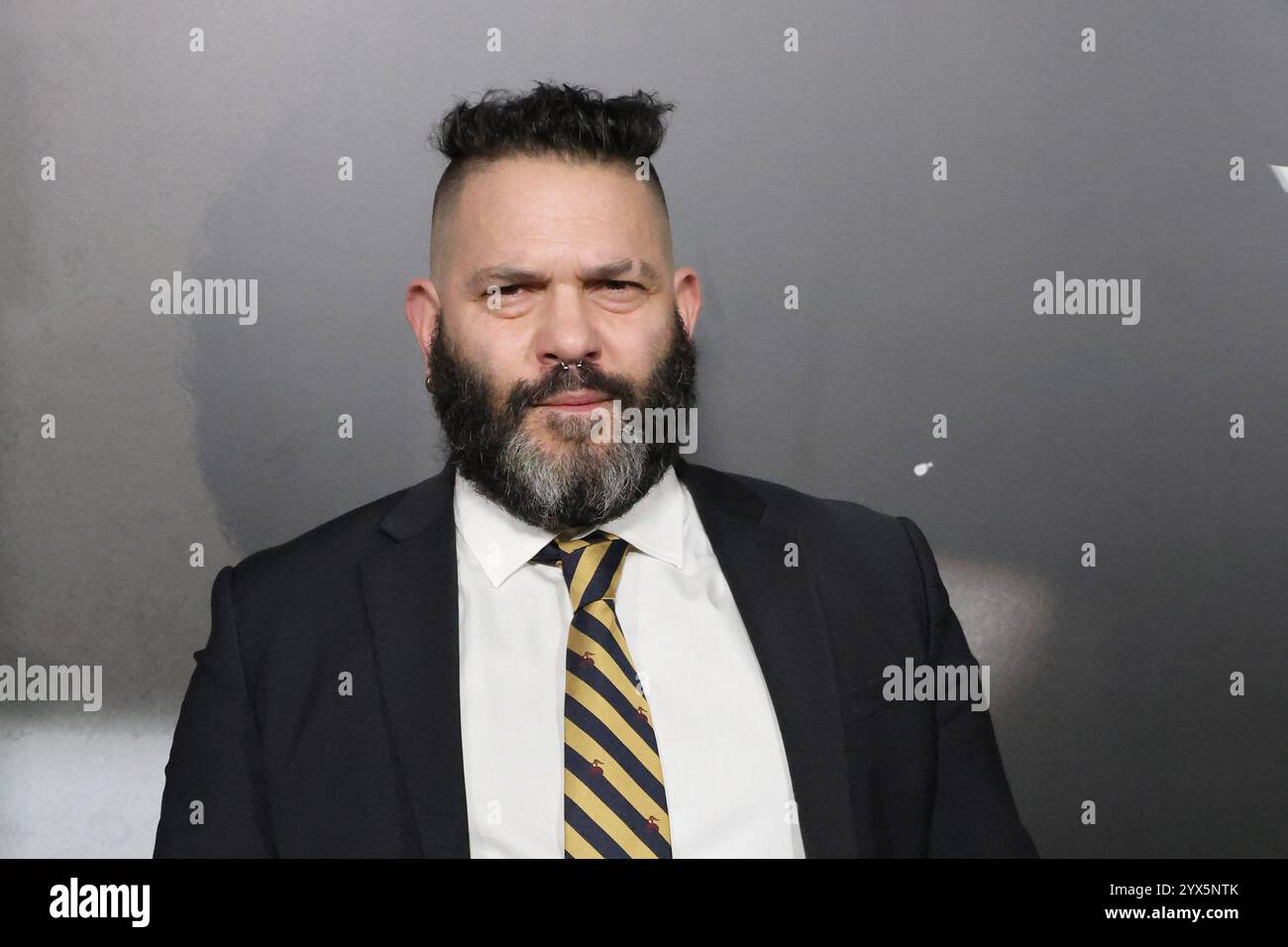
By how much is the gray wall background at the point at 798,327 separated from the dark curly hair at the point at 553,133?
1.79 feet

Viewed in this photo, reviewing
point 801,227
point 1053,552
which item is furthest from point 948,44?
point 1053,552

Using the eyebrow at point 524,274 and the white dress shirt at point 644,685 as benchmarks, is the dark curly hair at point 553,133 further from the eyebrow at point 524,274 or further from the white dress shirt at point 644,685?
the white dress shirt at point 644,685

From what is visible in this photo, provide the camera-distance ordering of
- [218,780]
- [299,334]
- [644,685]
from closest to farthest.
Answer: [218,780], [644,685], [299,334]

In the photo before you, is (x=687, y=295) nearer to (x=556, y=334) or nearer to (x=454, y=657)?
(x=556, y=334)

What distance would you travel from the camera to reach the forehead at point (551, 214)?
6.43ft

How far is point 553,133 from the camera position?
2016 millimetres

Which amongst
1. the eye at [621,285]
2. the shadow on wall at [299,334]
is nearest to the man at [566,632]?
the eye at [621,285]

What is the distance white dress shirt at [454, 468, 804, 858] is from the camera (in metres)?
1.84

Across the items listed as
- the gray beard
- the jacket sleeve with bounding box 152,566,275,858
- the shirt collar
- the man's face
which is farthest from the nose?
the jacket sleeve with bounding box 152,566,275,858

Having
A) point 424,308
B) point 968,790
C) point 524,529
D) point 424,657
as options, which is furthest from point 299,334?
point 968,790

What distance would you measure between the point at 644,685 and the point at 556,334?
1.82ft

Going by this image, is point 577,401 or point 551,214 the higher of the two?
point 551,214
